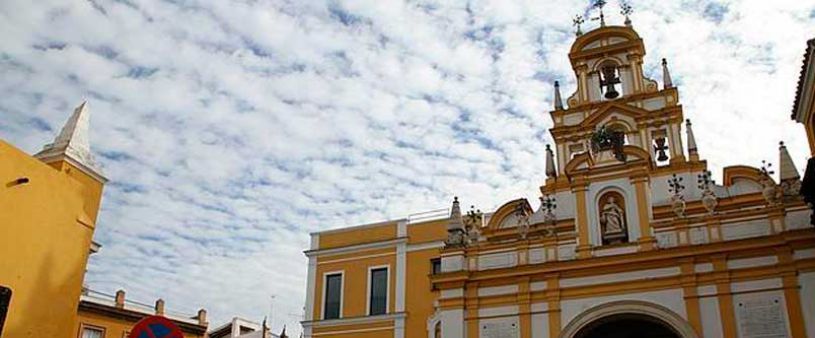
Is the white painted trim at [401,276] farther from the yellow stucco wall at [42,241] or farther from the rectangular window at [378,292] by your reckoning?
the yellow stucco wall at [42,241]

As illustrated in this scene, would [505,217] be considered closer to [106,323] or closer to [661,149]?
[661,149]

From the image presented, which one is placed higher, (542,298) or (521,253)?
(521,253)

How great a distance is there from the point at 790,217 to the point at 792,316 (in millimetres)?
2269

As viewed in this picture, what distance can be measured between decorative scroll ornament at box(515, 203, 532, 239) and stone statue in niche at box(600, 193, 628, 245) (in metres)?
1.98

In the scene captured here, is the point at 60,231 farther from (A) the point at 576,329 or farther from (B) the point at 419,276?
(B) the point at 419,276

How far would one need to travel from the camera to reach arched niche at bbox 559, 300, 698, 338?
1738 cm

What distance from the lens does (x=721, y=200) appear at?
2088 centimetres

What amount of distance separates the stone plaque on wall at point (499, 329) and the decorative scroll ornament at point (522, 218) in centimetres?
239

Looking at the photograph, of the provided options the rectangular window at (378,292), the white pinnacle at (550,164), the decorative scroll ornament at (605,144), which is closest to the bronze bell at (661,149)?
the decorative scroll ornament at (605,144)

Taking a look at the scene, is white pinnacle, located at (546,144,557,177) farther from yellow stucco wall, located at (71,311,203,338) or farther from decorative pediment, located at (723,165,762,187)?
yellow stucco wall, located at (71,311,203,338)

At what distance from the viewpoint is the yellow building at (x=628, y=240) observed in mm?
17094

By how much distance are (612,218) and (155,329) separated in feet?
50.8

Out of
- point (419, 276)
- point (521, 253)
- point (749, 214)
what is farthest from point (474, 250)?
point (419, 276)

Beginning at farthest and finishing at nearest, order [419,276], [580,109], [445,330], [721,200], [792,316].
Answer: [419,276], [580,109], [721,200], [445,330], [792,316]
